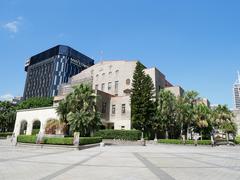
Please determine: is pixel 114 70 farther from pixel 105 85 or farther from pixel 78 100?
pixel 78 100

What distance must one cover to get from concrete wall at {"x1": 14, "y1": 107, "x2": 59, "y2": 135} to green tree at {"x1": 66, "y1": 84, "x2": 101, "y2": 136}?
10.8 meters

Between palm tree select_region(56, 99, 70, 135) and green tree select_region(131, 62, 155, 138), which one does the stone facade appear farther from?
palm tree select_region(56, 99, 70, 135)

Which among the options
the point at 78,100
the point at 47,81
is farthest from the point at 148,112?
the point at 47,81

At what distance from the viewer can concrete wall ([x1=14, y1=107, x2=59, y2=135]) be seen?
41719mm

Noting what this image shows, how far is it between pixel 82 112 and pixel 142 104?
13.2 metres

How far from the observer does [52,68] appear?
121188 mm

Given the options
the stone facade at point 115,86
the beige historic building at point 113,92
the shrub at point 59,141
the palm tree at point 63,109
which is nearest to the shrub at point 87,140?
the shrub at point 59,141

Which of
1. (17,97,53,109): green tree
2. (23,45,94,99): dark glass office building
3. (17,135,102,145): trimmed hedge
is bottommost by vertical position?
(17,135,102,145): trimmed hedge

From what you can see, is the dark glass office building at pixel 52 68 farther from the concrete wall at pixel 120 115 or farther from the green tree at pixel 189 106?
the green tree at pixel 189 106

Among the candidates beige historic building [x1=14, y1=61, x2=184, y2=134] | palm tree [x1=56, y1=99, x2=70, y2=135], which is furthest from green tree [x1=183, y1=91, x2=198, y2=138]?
palm tree [x1=56, y1=99, x2=70, y2=135]

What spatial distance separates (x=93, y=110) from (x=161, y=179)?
2394 centimetres

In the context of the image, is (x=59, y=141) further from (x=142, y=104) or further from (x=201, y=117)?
(x=201, y=117)

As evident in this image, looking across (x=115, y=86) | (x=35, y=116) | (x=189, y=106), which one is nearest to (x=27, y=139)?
(x=35, y=116)

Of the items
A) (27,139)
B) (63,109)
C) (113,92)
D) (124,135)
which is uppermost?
(113,92)
